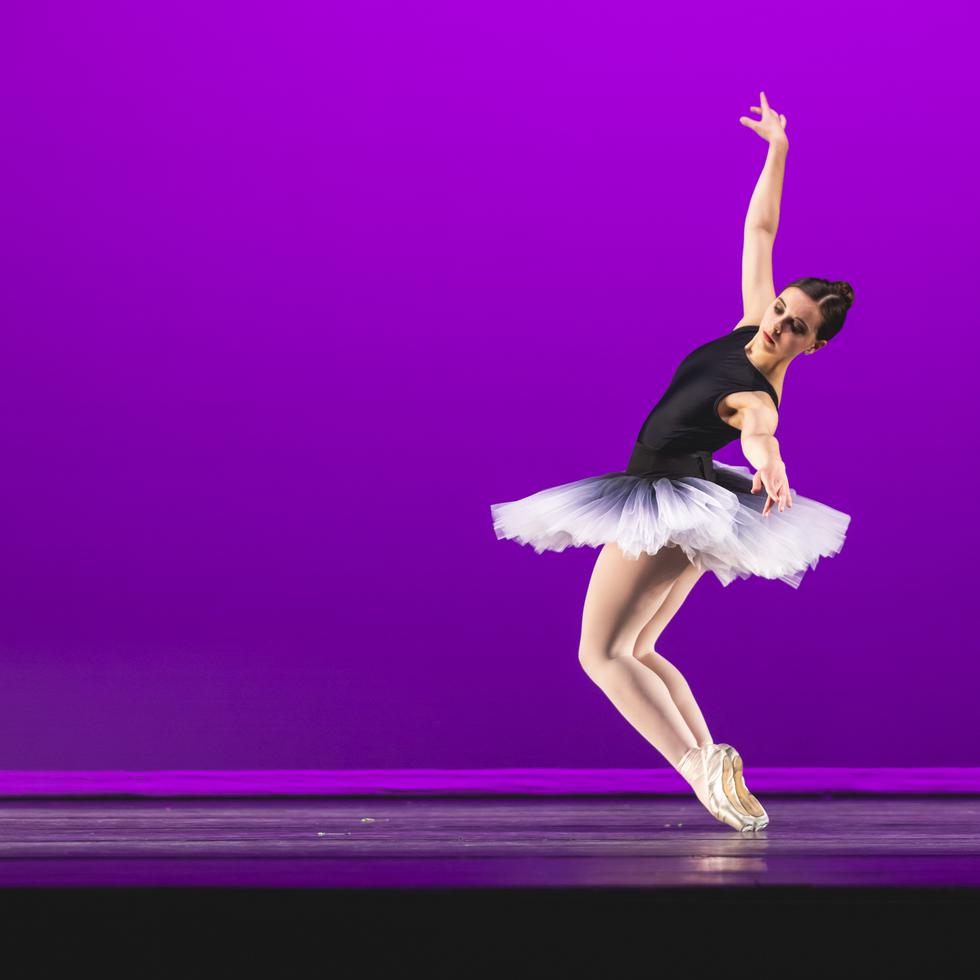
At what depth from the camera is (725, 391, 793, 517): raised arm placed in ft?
6.89

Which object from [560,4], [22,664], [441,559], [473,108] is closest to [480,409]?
[441,559]

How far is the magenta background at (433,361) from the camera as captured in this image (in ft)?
11.0

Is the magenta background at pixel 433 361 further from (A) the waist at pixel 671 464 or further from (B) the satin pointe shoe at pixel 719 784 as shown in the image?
(B) the satin pointe shoe at pixel 719 784

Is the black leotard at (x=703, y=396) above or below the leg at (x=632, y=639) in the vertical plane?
above

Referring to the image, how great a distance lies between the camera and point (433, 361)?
3418mm

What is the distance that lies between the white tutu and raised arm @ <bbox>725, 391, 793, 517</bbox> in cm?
10

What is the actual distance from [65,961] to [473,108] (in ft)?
8.22

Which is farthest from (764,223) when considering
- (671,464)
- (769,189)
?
(671,464)

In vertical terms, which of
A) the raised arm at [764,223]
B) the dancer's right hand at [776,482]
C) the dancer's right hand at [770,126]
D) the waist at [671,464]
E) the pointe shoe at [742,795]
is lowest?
the pointe shoe at [742,795]

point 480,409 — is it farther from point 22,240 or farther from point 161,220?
point 22,240

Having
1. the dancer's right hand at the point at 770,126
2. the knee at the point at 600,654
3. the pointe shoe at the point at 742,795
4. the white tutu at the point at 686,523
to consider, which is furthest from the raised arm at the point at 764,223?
the pointe shoe at the point at 742,795

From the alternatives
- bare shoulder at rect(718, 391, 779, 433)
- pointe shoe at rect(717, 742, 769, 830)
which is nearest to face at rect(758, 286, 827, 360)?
bare shoulder at rect(718, 391, 779, 433)

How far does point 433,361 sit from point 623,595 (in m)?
1.24

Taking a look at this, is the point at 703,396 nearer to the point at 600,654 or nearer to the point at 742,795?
the point at 600,654
